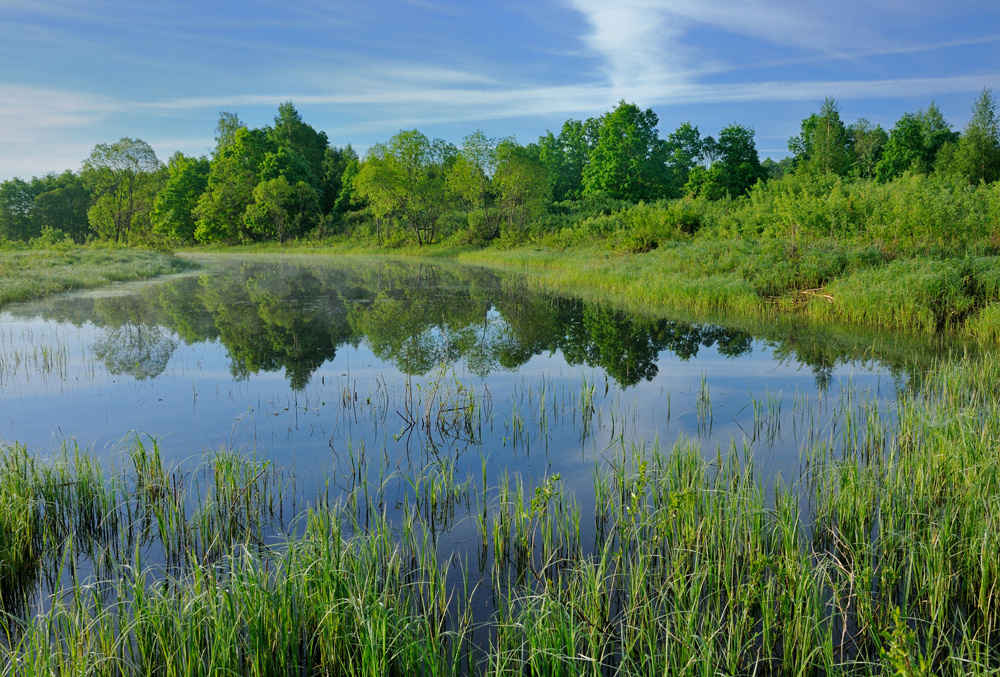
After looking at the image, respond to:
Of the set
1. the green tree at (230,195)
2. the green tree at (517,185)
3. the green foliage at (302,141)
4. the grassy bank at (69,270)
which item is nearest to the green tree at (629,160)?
the green tree at (517,185)

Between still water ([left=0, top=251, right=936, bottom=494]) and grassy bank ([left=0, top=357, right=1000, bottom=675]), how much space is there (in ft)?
2.39

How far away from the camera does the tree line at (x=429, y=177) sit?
136 feet

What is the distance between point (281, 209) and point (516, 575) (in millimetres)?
52158

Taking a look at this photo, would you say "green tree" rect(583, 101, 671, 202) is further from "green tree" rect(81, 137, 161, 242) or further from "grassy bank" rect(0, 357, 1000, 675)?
"grassy bank" rect(0, 357, 1000, 675)

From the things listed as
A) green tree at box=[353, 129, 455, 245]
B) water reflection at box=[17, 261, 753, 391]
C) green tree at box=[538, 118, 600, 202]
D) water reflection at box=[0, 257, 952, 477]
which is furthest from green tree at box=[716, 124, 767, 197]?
water reflection at box=[0, 257, 952, 477]

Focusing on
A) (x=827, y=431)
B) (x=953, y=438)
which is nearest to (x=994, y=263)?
(x=827, y=431)

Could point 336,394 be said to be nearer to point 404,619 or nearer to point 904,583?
point 404,619

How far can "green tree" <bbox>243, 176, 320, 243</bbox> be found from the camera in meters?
50.2

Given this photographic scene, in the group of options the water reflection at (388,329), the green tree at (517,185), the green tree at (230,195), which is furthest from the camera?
the green tree at (230,195)

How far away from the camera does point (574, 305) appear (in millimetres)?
17312

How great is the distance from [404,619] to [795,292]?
14.0 metres

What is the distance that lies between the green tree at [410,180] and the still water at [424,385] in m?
28.1

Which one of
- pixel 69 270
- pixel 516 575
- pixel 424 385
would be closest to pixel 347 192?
pixel 69 270

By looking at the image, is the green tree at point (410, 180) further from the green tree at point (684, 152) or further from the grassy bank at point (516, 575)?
the grassy bank at point (516, 575)
